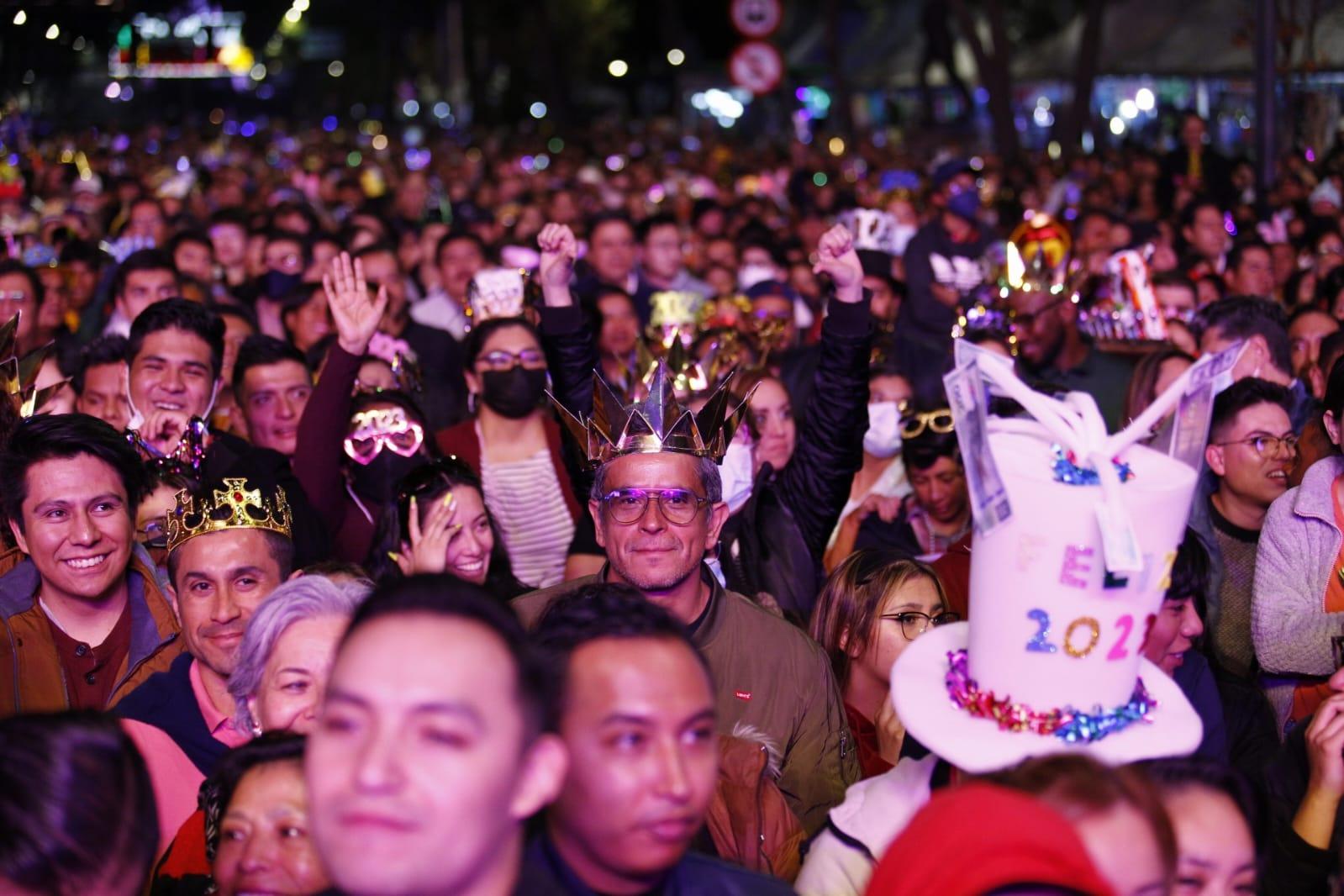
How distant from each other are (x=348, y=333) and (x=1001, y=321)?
3.69 m

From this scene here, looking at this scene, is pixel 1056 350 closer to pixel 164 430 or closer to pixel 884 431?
pixel 884 431

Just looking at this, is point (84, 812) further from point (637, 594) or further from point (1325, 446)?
point (1325, 446)

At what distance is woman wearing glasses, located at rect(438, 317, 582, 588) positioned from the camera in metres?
6.91

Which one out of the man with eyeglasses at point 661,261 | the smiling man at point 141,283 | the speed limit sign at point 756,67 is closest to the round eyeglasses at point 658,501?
the smiling man at point 141,283

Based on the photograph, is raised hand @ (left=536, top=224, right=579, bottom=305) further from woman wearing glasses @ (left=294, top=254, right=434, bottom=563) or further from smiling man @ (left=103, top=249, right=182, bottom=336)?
smiling man @ (left=103, top=249, right=182, bottom=336)

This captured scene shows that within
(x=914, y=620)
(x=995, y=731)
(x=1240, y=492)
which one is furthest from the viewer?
(x=1240, y=492)

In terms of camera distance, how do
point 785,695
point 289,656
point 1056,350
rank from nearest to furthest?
point 289,656
point 785,695
point 1056,350

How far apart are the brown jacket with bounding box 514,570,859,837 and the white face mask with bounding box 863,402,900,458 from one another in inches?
99.6

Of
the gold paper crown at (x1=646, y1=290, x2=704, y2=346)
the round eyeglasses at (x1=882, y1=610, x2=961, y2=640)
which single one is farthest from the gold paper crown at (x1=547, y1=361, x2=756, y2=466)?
the gold paper crown at (x1=646, y1=290, x2=704, y2=346)

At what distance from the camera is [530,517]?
22.7 feet

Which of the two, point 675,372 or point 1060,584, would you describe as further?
point 675,372

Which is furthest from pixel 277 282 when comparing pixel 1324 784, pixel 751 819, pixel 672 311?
pixel 1324 784

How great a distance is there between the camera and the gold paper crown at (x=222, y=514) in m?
5.13

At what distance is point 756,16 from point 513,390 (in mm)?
13860
